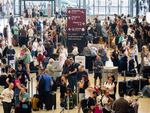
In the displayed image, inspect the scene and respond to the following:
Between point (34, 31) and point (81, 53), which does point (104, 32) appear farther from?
point (81, 53)

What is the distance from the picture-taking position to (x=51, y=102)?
19.7 metres

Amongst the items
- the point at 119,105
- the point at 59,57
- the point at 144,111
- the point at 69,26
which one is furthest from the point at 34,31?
the point at 119,105

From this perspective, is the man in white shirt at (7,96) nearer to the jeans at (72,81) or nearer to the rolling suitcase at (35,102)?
the rolling suitcase at (35,102)

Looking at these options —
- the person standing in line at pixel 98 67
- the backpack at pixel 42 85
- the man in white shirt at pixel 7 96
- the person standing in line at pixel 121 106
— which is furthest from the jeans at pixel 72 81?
the person standing in line at pixel 121 106

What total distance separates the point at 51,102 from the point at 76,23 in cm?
831

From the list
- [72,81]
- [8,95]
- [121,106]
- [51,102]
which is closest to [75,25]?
[72,81]

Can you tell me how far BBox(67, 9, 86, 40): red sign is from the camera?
89.4 feet

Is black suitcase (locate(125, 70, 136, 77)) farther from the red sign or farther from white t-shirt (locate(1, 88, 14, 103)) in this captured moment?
white t-shirt (locate(1, 88, 14, 103))

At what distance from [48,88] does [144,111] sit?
3.43 meters

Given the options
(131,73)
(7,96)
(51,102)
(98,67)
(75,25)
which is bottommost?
(51,102)

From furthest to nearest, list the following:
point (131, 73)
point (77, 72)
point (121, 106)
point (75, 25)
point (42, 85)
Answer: point (75, 25), point (131, 73), point (77, 72), point (42, 85), point (121, 106)

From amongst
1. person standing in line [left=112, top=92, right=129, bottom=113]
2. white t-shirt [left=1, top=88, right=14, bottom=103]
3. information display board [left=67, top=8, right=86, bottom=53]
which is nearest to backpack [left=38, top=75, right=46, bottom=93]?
white t-shirt [left=1, top=88, right=14, bottom=103]

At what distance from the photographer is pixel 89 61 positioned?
26297 mm

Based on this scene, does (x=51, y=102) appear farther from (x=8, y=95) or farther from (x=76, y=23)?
(x=76, y=23)
